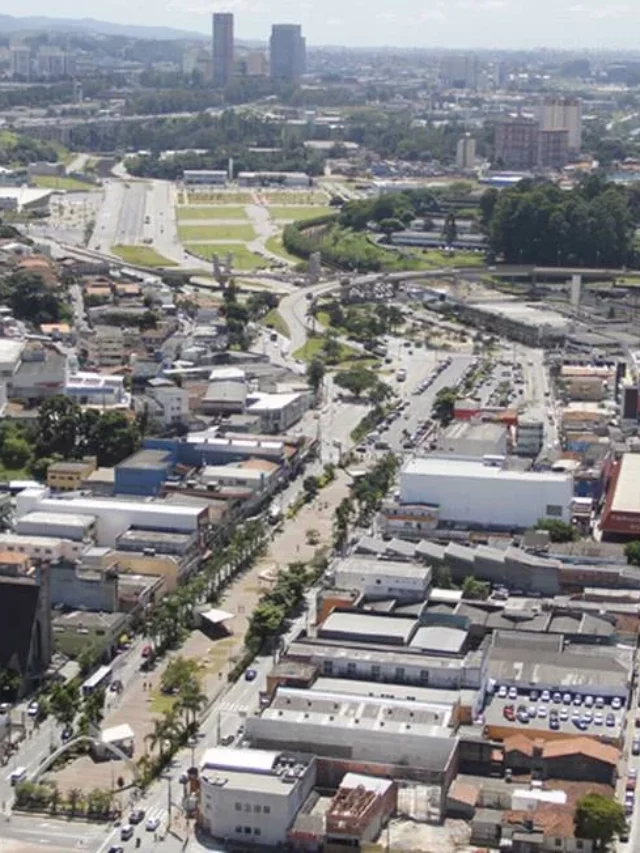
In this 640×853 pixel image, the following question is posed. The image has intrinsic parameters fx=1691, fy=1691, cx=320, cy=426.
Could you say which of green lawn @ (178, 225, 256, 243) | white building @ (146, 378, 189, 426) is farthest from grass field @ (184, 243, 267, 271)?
white building @ (146, 378, 189, 426)

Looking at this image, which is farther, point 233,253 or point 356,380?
point 233,253

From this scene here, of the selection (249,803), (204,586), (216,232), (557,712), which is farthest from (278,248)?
(249,803)

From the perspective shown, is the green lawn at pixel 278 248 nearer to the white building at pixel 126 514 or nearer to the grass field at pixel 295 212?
the grass field at pixel 295 212

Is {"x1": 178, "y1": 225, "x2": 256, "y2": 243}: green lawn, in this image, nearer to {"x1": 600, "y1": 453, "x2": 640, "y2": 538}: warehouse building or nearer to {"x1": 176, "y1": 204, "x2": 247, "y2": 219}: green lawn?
{"x1": 176, "y1": 204, "x2": 247, "y2": 219}: green lawn

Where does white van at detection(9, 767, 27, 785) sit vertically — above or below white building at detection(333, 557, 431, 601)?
below

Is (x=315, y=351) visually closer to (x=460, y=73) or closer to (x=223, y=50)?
(x=223, y=50)

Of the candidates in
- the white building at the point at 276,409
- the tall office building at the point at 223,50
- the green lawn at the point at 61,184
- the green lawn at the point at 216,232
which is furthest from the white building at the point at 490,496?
the tall office building at the point at 223,50
